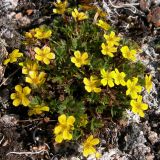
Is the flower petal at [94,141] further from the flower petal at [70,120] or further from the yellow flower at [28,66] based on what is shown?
the yellow flower at [28,66]

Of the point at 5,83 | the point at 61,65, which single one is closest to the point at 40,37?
the point at 61,65

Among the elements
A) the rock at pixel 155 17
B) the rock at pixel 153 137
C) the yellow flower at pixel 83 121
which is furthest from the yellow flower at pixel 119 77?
the rock at pixel 155 17

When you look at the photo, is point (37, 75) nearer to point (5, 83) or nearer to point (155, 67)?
point (5, 83)

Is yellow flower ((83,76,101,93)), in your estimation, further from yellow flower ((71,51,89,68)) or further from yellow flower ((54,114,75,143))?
yellow flower ((54,114,75,143))

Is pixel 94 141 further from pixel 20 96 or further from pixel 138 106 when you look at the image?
pixel 20 96

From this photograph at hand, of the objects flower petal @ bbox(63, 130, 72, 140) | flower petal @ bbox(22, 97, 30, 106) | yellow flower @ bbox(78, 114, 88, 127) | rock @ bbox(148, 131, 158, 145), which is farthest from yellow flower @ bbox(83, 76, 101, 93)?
rock @ bbox(148, 131, 158, 145)
